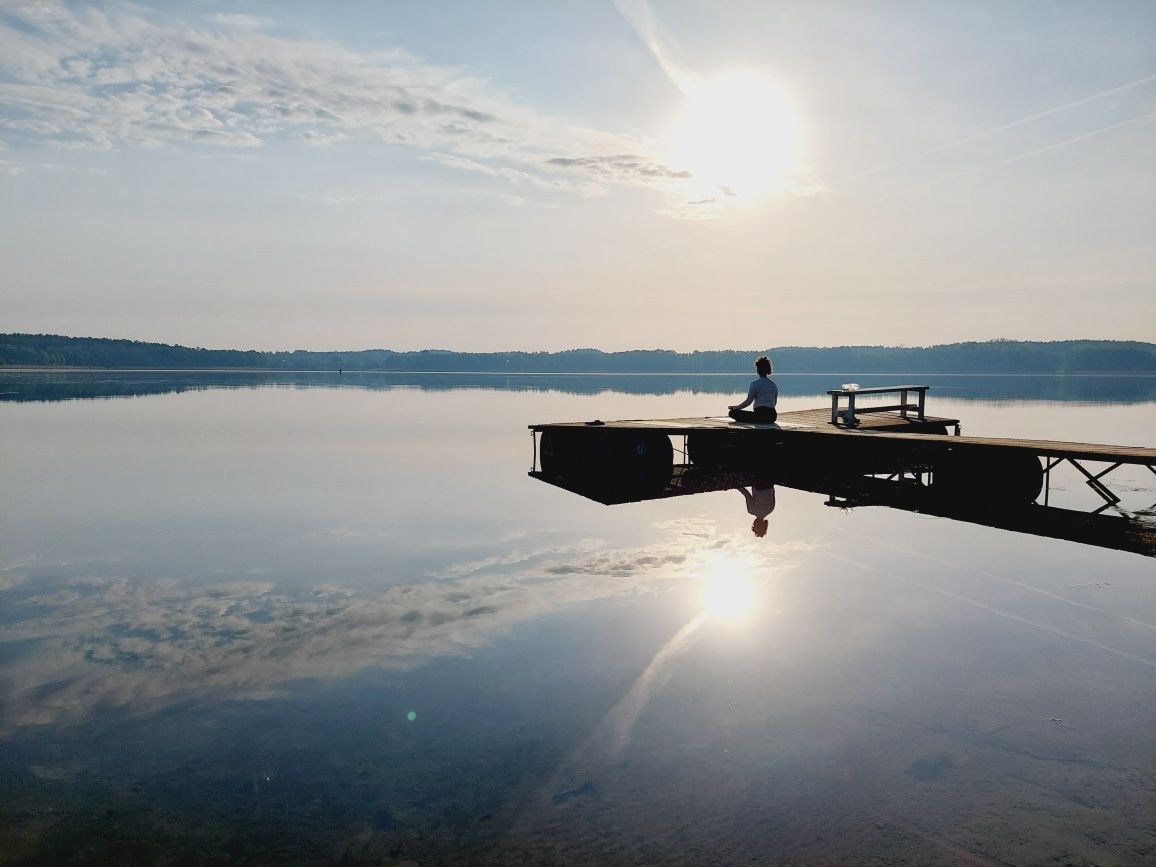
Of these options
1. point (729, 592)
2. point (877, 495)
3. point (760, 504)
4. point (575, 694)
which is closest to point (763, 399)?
point (877, 495)

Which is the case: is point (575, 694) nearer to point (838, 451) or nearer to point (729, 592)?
A: point (729, 592)

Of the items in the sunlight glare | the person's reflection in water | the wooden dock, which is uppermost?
the wooden dock

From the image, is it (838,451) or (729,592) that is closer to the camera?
(729,592)

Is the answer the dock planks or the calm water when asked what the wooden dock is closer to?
the dock planks

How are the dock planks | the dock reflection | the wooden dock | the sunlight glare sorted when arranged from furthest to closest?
the wooden dock → the dock planks → the dock reflection → the sunlight glare

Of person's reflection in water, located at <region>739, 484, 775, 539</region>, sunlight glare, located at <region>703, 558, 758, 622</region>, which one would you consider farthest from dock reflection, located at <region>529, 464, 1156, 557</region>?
sunlight glare, located at <region>703, 558, 758, 622</region>

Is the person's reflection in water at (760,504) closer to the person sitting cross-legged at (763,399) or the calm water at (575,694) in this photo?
the calm water at (575,694)

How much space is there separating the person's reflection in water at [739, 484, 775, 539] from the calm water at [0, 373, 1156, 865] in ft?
1.41

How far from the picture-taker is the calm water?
520cm

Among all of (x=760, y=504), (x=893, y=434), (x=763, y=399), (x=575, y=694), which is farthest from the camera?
(x=763, y=399)

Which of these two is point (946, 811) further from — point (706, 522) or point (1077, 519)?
point (1077, 519)

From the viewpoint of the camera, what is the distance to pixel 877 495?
765 inches

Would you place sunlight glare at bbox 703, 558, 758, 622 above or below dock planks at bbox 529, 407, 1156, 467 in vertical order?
below

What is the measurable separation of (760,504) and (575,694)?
11443 millimetres
